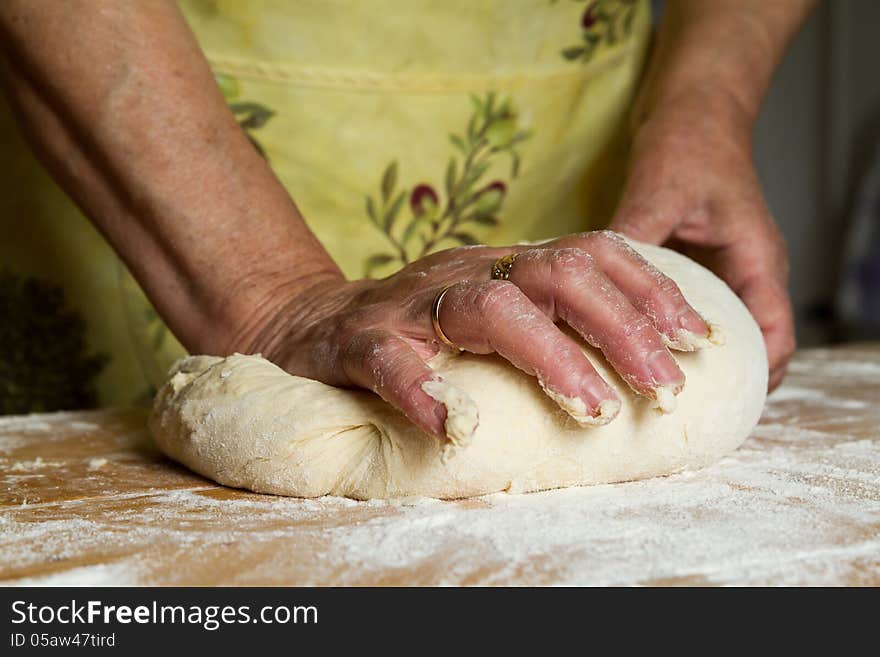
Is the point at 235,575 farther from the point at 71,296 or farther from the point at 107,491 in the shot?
the point at 71,296

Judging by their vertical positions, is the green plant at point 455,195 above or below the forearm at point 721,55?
below

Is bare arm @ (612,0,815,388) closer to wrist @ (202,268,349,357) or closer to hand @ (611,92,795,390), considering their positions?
hand @ (611,92,795,390)

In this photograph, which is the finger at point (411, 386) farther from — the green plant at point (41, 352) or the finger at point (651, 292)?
the green plant at point (41, 352)

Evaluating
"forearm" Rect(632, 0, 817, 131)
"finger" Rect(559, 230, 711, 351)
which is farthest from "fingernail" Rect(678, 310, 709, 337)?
"forearm" Rect(632, 0, 817, 131)

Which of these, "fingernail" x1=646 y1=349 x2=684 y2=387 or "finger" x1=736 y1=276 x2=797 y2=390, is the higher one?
"fingernail" x1=646 y1=349 x2=684 y2=387

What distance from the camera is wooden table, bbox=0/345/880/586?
75 cm

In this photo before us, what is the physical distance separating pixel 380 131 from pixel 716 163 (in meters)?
0.57

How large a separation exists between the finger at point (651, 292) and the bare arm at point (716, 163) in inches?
18.5

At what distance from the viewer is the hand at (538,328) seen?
913mm

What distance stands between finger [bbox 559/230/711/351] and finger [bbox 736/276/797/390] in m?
0.51

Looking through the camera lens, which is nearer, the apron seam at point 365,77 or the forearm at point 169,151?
the forearm at point 169,151

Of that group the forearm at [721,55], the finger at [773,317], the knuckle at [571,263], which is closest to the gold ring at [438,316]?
the knuckle at [571,263]

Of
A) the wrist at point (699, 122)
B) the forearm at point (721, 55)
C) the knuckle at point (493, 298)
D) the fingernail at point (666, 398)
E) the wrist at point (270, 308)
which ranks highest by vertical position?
the forearm at point (721, 55)

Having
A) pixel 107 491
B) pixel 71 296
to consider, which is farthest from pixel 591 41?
pixel 107 491
